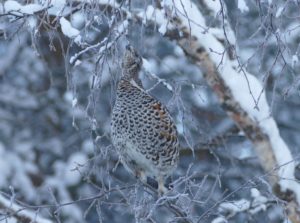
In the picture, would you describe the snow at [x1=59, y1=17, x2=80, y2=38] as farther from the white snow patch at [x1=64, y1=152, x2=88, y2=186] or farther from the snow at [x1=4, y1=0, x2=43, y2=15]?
the white snow patch at [x1=64, y1=152, x2=88, y2=186]

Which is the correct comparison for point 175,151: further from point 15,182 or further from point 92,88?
point 15,182

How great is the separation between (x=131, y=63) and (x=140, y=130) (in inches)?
13.7

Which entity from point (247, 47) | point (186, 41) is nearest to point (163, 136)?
point (186, 41)

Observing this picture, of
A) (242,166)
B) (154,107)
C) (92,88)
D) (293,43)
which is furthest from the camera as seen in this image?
(242,166)

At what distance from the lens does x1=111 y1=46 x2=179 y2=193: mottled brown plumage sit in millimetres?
5734

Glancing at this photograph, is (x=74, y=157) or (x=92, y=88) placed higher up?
(x=92, y=88)

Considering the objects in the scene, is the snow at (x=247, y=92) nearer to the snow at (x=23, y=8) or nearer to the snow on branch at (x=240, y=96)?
the snow on branch at (x=240, y=96)

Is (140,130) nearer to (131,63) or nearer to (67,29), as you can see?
(131,63)

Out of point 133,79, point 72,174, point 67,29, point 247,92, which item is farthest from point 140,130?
point 72,174

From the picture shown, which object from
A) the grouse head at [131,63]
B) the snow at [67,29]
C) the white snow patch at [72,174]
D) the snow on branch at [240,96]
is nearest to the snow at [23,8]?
the snow at [67,29]

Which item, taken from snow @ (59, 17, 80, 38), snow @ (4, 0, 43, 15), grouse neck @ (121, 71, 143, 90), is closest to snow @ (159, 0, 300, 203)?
grouse neck @ (121, 71, 143, 90)

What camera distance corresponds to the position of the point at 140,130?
5.77m

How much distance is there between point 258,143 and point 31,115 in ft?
12.2

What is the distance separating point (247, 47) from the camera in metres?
9.53
